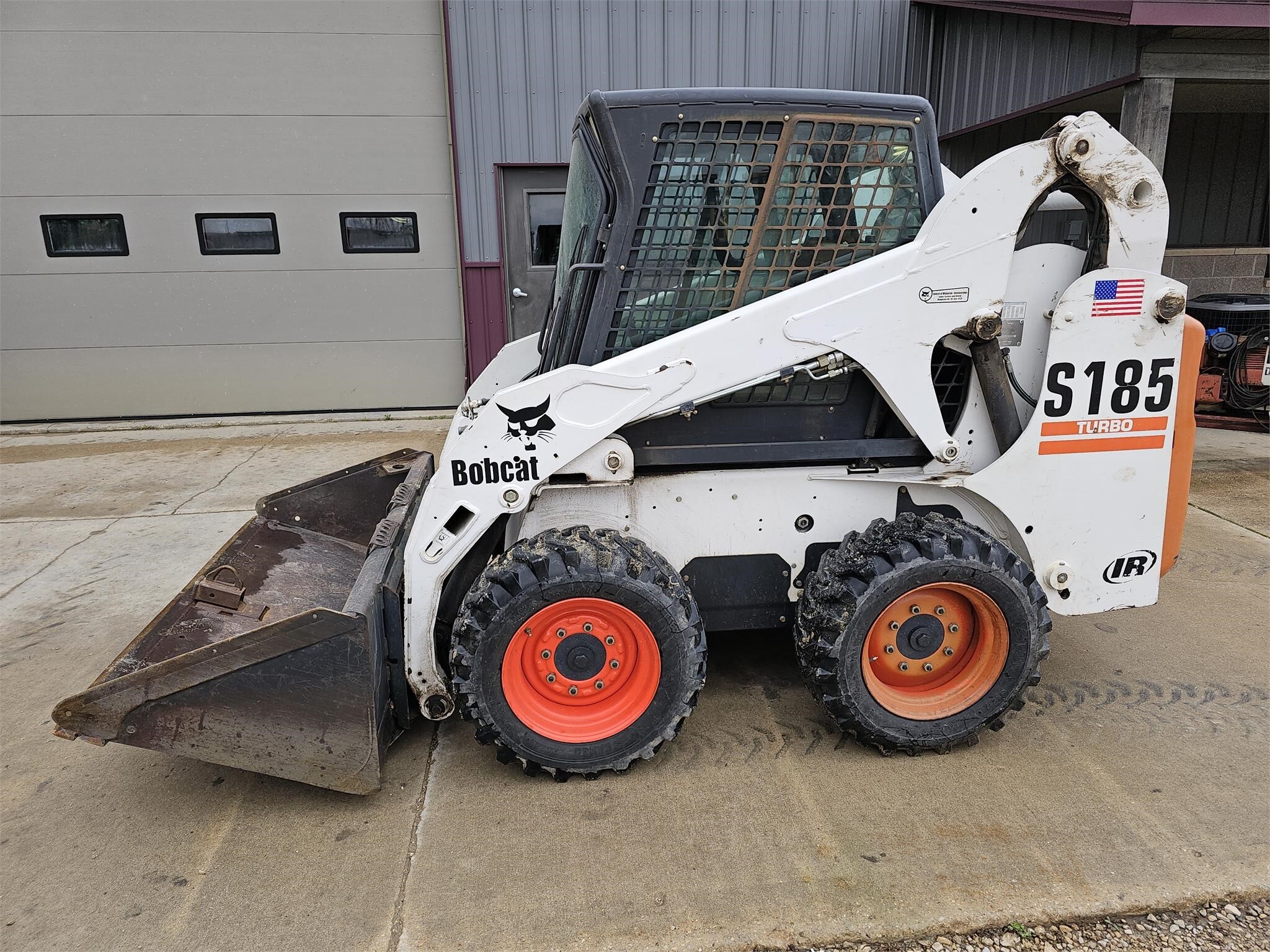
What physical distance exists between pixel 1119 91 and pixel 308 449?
7846 millimetres

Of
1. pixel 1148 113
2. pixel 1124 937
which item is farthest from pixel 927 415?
pixel 1148 113

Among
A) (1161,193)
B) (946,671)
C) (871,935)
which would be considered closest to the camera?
(871,935)

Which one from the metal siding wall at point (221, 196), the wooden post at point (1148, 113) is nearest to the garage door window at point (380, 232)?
the metal siding wall at point (221, 196)

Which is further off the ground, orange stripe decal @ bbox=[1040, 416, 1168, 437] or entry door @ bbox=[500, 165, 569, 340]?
entry door @ bbox=[500, 165, 569, 340]

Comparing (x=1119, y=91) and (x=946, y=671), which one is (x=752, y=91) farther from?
(x=1119, y=91)

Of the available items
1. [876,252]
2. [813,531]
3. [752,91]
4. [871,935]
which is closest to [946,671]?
[813,531]

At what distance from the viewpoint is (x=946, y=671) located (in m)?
2.78

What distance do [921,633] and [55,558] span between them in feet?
16.2

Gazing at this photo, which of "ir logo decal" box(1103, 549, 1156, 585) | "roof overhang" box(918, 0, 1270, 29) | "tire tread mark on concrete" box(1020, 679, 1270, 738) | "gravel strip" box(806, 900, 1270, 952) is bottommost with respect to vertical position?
"gravel strip" box(806, 900, 1270, 952)

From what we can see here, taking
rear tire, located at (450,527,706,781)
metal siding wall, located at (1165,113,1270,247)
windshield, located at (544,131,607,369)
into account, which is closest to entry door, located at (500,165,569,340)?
windshield, located at (544,131,607,369)

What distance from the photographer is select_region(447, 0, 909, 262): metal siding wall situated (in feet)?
27.0

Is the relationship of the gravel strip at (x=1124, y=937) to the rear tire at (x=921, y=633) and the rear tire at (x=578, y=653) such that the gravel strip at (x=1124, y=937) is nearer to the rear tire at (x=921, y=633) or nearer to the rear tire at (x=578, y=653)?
the rear tire at (x=921, y=633)

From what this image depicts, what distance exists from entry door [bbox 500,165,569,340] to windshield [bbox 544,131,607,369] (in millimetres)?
5772

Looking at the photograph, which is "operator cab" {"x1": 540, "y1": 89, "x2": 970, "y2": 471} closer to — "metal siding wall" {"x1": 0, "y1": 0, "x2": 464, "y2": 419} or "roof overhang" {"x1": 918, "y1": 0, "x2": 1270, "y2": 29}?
"roof overhang" {"x1": 918, "y1": 0, "x2": 1270, "y2": 29}
